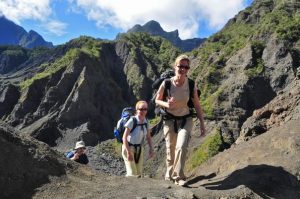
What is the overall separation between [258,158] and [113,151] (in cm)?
7603

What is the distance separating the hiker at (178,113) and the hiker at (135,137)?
33.1 inches

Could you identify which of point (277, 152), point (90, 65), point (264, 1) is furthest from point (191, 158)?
point (264, 1)

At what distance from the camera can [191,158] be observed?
57.4 meters

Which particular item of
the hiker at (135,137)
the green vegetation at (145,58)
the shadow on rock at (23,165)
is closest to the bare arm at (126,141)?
the hiker at (135,137)

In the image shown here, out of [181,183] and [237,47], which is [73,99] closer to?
[237,47]

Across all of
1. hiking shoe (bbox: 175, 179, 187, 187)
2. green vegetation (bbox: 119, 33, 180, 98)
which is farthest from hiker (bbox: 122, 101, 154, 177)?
green vegetation (bbox: 119, 33, 180, 98)

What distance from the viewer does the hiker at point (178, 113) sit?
465 inches

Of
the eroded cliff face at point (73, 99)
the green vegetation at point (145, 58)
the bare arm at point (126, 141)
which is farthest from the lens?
the green vegetation at point (145, 58)

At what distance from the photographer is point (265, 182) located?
12.4m

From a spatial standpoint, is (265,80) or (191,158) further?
(265,80)

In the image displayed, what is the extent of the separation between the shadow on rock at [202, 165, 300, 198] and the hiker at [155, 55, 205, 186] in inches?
33.8

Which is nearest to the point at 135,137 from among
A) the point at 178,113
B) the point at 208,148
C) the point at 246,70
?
Result: the point at 178,113

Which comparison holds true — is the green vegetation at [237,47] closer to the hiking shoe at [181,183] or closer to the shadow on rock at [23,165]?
the hiking shoe at [181,183]

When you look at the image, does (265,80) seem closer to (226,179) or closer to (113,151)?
(113,151)
